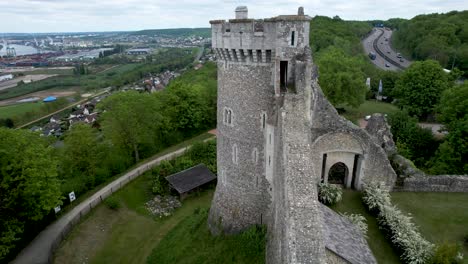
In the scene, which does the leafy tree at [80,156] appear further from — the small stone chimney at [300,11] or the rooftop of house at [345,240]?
the small stone chimney at [300,11]

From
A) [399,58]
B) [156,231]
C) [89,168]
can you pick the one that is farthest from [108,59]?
[156,231]

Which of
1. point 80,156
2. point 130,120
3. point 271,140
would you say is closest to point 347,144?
point 271,140

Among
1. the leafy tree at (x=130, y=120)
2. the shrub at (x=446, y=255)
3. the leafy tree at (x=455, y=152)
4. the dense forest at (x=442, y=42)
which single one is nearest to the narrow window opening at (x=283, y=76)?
the shrub at (x=446, y=255)

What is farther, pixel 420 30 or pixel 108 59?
pixel 108 59

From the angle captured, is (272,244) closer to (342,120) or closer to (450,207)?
(342,120)

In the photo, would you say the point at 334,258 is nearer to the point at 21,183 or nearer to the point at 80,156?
the point at 21,183

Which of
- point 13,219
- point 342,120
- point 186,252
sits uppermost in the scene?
point 342,120
